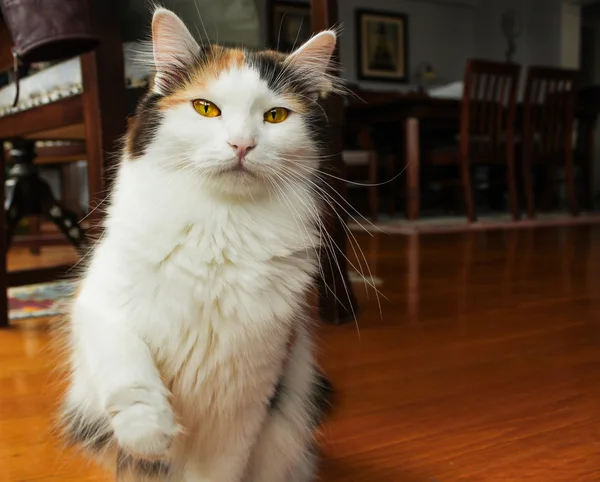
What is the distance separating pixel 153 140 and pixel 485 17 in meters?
7.13

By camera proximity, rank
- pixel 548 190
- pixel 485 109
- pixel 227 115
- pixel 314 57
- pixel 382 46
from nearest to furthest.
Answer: pixel 227 115 → pixel 314 57 → pixel 485 109 → pixel 548 190 → pixel 382 46

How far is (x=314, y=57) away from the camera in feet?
2.29

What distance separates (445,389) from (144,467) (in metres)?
0.56

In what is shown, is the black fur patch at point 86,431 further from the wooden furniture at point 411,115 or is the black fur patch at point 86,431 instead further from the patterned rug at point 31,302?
the wooden furniture at point 411,115

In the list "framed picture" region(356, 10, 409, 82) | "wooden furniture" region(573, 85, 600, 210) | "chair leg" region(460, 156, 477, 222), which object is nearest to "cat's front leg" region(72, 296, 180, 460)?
"chair leg" region(460, 156, 477, 222)

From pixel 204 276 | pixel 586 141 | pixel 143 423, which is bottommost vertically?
pixel 143 423

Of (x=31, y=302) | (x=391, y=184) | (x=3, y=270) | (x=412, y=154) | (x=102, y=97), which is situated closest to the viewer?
(x=102, y=97)

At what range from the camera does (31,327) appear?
148 cm

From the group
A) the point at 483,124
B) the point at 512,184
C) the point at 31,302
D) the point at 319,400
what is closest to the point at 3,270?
the point at 31,302

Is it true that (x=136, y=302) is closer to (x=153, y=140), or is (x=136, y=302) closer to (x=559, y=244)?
(x=153, y=140)

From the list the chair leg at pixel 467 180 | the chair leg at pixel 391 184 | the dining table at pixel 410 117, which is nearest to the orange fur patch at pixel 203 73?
the dining table at pixel 410 117

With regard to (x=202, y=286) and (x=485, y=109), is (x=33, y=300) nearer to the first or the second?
(x=202, y=286)

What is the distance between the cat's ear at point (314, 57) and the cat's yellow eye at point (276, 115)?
75 mm

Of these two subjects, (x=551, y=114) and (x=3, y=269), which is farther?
(x=551, y=114)
